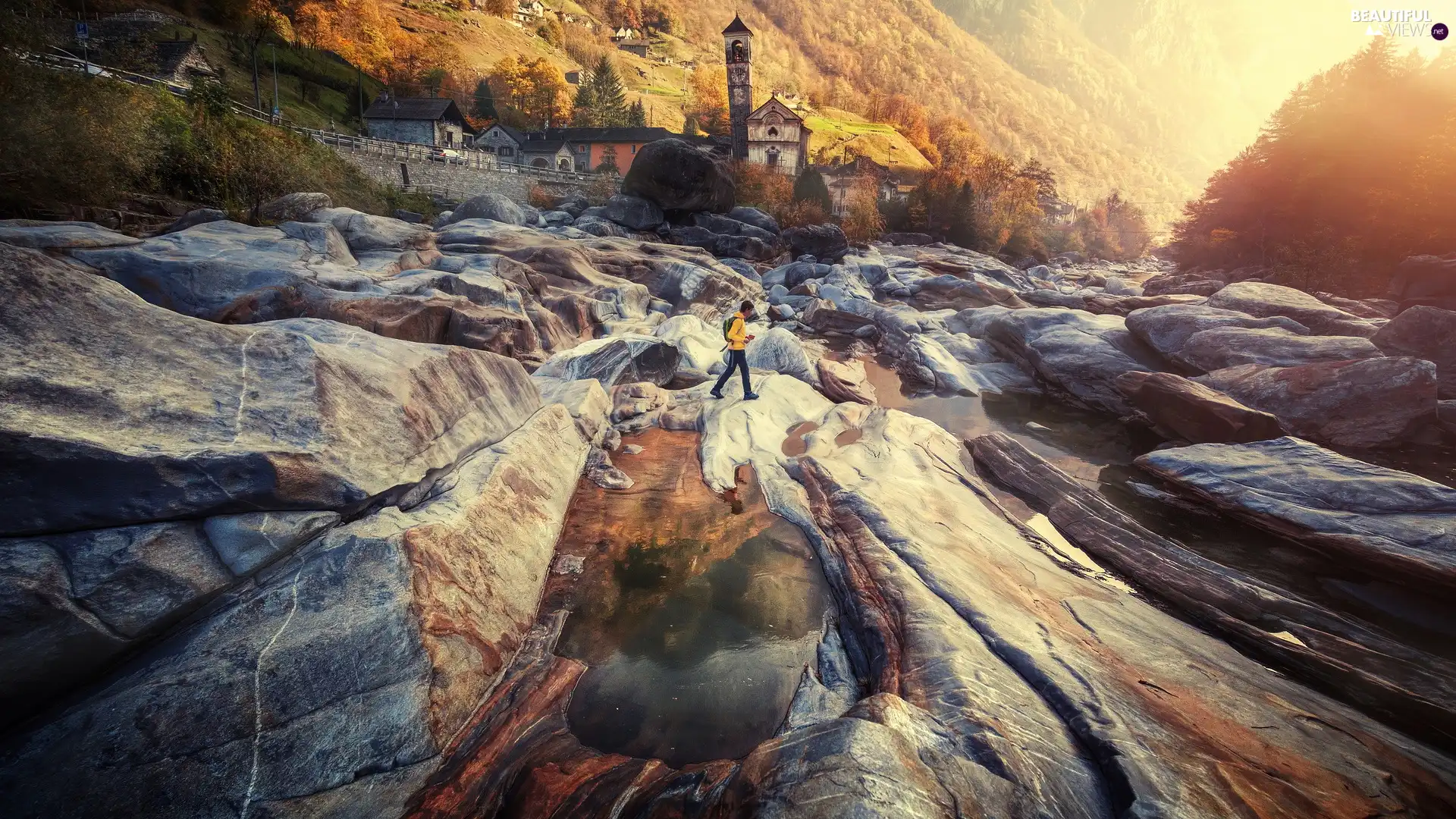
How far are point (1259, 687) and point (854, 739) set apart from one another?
454 cm

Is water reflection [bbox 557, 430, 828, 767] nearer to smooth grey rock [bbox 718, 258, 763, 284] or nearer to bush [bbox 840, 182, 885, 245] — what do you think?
smooth grey rock [bbox 718, 258, 763, 284]

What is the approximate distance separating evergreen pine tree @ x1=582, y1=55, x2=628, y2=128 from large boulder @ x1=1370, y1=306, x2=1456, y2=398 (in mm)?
76455

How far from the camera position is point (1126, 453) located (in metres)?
12.1

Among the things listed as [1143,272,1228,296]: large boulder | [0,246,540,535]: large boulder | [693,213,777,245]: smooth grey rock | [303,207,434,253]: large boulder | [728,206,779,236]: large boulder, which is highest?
[1143,272,1228,296]: large boulder

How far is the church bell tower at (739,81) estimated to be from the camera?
184ft

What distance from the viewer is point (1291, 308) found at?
1550cm

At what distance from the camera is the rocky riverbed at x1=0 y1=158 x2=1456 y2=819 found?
3494mm

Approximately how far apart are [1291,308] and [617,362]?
62.4 ft

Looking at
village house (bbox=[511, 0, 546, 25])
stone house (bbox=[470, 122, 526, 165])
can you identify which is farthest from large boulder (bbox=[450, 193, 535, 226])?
village house (bbox=[511, 0, 546, 25])

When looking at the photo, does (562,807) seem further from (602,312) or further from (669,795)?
(602,312)

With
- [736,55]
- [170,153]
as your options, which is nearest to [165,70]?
[170,153]

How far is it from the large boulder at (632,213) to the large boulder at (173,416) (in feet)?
96.4

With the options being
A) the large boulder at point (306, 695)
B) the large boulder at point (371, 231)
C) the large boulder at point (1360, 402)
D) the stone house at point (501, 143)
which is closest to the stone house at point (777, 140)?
the stone house at point (501, 143)

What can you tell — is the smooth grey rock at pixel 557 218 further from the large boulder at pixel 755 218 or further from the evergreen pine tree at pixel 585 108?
the evergreen pine tree at pixel 585 108
